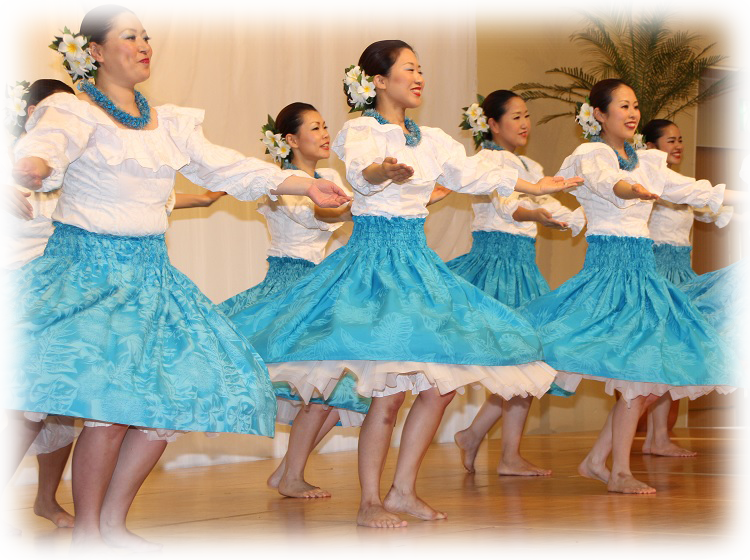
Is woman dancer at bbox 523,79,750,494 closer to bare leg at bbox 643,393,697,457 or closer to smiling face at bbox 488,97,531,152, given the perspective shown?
smiling face at bbox 488,97,531,152

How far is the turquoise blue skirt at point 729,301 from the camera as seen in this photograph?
15.5ft

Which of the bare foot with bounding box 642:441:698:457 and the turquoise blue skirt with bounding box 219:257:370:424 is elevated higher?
the turquoise blue skirt with bounding box 219:257:370:424

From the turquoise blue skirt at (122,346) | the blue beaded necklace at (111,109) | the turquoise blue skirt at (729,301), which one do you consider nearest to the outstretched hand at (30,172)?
the turquoise blue skirt at (122,346)

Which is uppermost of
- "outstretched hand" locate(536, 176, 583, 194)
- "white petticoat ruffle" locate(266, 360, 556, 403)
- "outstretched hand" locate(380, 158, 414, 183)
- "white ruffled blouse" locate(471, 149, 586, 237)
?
"white ruffled blouse" locate(471, 149, 586, 237)

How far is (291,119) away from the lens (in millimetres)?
5051

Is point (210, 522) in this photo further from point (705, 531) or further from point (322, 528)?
point (705, 531)

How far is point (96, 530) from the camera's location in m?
Answer: 2.90

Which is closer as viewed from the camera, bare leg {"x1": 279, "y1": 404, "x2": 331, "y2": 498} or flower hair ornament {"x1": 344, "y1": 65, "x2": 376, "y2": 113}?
flower hair ornament {"x1": 344, "y1": 65, "x2": 376, "y2": 113}

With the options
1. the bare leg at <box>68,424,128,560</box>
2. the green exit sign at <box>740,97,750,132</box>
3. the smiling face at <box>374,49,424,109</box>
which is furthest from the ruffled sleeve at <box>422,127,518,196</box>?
the green exit sign at <box>740,97,750,132</box>

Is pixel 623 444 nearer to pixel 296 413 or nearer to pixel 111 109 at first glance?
pixel 296 413

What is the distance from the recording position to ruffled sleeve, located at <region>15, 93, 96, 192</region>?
2885 millimetres

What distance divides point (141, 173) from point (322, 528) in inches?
48.3

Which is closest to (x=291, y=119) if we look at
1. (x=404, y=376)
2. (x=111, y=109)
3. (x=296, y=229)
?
(x=296, y=229)

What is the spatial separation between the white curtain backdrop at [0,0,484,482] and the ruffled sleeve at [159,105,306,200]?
230 centimetres
